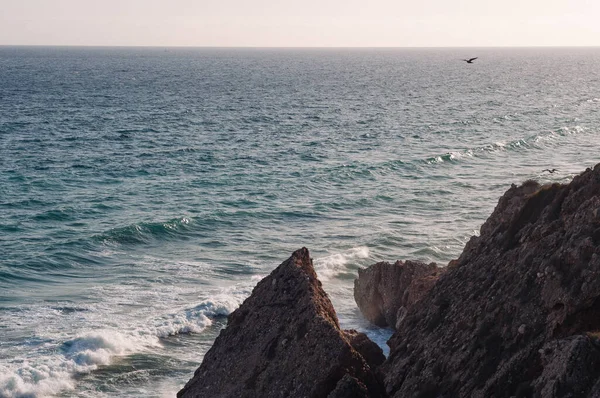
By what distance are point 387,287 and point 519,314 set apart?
43.9 ft

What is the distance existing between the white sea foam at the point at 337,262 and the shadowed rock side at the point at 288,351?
19019 mm

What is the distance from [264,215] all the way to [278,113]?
5895 cm

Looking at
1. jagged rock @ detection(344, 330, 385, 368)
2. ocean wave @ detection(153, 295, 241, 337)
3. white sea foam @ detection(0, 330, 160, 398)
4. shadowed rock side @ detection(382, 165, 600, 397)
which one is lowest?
white sea foam @ detection(0, 330, 160, 398)

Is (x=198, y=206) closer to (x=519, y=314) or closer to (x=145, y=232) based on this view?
(x=145, y=232)

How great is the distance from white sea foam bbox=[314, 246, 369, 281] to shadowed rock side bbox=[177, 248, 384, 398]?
62.4ft

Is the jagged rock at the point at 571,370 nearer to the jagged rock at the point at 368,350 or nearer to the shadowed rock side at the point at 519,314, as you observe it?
the shadowed rock side at the point at 519,314

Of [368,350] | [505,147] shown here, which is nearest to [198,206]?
[505,147]

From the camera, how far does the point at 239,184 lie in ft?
191

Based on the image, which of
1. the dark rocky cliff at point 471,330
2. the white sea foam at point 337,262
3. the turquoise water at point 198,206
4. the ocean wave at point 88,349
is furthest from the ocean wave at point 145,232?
the dark rocky cliff at point 471,330

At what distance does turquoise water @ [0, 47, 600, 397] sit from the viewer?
28.9 metres

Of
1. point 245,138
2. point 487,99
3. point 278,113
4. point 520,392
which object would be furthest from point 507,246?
point 487,99

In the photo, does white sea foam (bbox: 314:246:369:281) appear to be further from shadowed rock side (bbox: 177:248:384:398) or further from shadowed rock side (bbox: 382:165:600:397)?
shadowed rock side (bbox: 177:248:384:398)

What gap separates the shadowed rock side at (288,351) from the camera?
47.0 ft

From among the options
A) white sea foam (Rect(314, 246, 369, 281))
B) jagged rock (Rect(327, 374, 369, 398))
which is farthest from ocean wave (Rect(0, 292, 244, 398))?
jagged rock (Rect(327, 374, 369, 398))
